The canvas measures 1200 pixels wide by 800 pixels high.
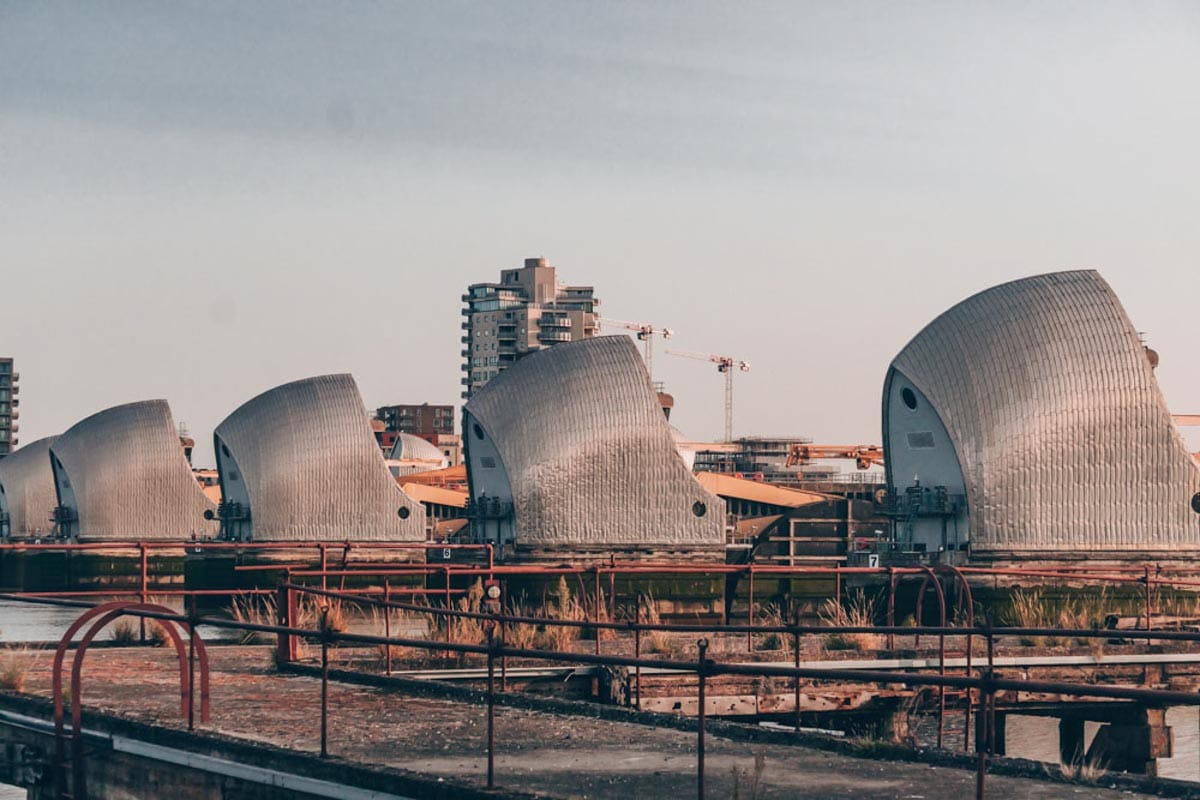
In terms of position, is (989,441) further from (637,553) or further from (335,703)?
(335,703)

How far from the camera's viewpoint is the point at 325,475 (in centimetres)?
6544

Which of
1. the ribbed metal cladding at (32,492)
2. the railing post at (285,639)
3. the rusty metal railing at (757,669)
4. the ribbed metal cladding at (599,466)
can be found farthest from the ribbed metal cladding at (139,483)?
the rusty metal railing at (757,669)

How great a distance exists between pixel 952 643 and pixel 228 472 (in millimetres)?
47088

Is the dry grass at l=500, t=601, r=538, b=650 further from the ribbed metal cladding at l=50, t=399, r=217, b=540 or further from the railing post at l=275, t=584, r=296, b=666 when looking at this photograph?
the ribbed metal cladding at l=50, t=399, r=217, b=540

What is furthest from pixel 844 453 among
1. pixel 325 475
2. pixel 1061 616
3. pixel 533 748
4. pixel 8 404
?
pixel 8 404

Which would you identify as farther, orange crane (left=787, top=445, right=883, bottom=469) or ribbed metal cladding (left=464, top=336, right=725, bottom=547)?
orange crane (left=787, top=445, right=883, bottom=469)

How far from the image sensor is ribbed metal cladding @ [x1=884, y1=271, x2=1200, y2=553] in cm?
4712

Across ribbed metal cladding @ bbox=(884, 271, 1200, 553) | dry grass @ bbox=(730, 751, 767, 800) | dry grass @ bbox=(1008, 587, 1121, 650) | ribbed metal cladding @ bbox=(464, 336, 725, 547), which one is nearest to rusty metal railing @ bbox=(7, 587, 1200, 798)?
dry grass @ bbox=(730, 751, 767, 800)

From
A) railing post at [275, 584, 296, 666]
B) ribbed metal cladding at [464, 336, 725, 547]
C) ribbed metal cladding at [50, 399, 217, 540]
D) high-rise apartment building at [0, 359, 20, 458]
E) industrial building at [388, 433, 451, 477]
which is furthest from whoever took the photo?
high-rise apartment building at [0, 359, 20, 458]

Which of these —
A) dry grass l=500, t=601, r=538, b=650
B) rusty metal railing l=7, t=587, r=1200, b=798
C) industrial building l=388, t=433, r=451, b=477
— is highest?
industrial building l=388, t=433, r=451, b=477

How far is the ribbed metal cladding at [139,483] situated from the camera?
3044 inches

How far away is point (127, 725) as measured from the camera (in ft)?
48.5

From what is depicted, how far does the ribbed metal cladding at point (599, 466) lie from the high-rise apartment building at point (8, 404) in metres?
130

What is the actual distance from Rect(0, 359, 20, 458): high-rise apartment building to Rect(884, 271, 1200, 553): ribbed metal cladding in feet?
470
